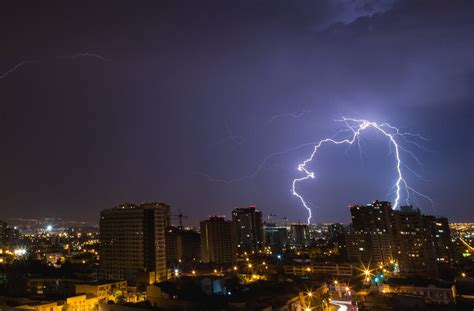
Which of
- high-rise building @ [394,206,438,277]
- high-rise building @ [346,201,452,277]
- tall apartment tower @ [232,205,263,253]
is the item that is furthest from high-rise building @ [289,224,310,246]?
high-rise building @ [394,206,438,277]

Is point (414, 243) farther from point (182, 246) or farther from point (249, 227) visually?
point (182, 246)

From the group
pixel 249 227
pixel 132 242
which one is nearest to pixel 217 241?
pixel 249 227

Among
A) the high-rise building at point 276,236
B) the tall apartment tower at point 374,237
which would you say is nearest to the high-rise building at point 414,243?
the tall apartment tower at point 374,237

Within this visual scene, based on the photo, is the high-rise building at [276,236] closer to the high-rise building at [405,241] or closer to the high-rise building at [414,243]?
→ the high-rise building at [405,241]

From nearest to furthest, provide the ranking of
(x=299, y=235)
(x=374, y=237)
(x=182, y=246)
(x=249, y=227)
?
(x=374, y=237)
(x=182, y=246)
(x=249, y=227)
(x=299, y=235)

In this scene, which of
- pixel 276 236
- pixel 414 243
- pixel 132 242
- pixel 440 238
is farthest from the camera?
pixel 276 236

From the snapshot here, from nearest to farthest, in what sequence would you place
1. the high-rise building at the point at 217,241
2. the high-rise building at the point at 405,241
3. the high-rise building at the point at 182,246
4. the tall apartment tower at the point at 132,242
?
1. the tall apartment tower at the point at 132,242
2. the high-rise building at the point at 405,241
3. the high-rise building at the point at 217,241
4. the high-rise building at the point at 182,246
